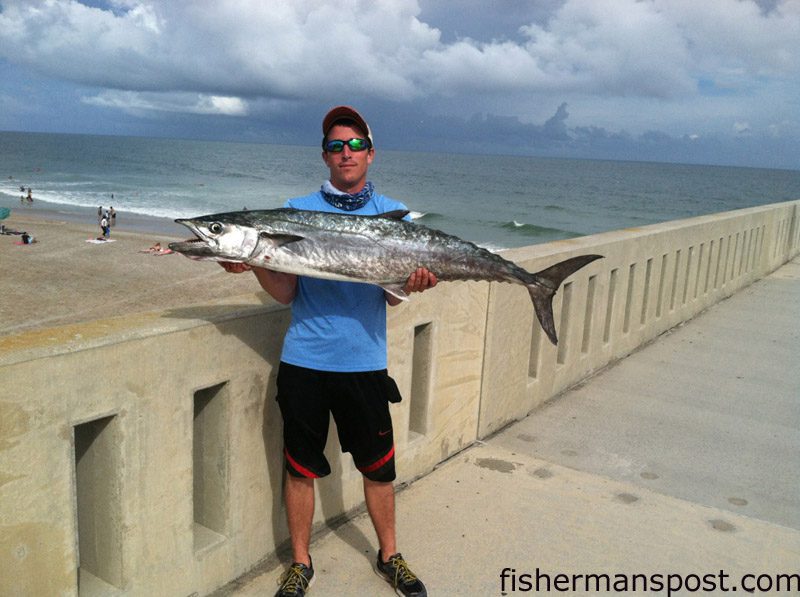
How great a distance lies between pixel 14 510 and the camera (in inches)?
89.2

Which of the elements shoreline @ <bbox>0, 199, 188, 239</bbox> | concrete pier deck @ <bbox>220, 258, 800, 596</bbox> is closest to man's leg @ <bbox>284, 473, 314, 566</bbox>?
concrete pier deck @ <bbox>220, 258, 800, 596</bbox>

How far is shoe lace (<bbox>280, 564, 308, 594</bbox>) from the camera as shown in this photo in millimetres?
2969

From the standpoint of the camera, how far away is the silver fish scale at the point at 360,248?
2.75 meters

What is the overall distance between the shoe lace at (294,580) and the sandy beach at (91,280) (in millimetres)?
13204

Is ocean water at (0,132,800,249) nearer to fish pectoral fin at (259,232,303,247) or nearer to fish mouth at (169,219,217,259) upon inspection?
fish pectoral fin at (259,232,303,247)

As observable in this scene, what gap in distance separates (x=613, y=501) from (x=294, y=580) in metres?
1.90

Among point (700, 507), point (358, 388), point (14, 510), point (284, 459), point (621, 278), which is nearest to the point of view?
point (14, 510)

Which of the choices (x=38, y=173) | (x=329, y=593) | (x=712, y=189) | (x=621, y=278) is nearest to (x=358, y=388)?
(x=329, y=593)

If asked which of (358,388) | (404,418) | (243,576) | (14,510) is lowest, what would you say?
(243,576)

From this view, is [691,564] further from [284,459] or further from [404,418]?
[284,459]

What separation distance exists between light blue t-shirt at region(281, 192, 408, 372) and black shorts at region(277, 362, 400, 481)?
0.04 metres

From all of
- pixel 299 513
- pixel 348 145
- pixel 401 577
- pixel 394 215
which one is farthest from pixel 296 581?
pixel 348 145

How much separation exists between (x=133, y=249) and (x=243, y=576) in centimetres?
2716

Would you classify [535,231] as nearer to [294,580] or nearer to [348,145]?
[348,145]
